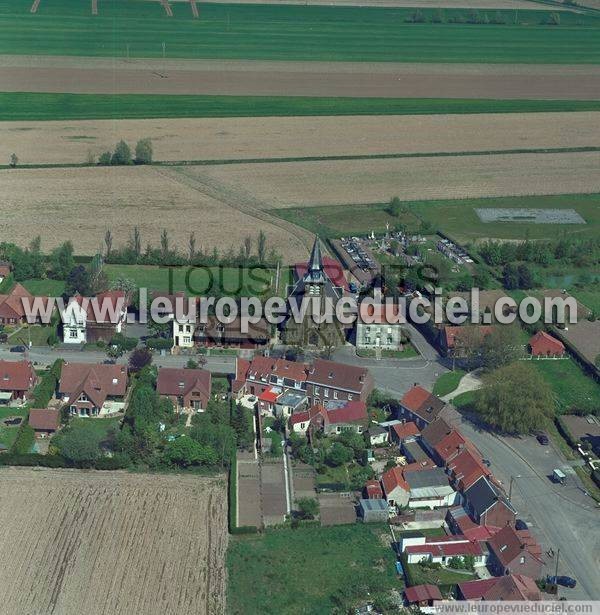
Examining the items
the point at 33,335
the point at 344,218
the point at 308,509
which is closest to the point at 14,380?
the point at 33,335

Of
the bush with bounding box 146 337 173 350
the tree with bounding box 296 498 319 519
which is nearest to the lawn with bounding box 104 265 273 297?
the bush with bounding box 146 337 173 350

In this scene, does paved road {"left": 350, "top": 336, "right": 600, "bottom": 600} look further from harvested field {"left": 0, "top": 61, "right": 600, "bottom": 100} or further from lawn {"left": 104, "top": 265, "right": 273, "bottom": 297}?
harvested field {"left": 0, "top": 61, "right": 600, "bottom": 100}

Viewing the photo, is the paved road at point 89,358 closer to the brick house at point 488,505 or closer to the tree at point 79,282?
the tree at point 79,282

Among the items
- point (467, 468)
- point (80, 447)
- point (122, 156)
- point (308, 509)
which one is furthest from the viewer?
point (122, 156)

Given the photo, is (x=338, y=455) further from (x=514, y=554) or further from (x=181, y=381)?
(x=514, y=554)

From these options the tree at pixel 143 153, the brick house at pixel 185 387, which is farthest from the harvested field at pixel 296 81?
the brick house at pixel 185 387

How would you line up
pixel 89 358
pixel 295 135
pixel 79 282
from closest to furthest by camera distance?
pixel 89 358, pixel 79 282, pixel 295 135
